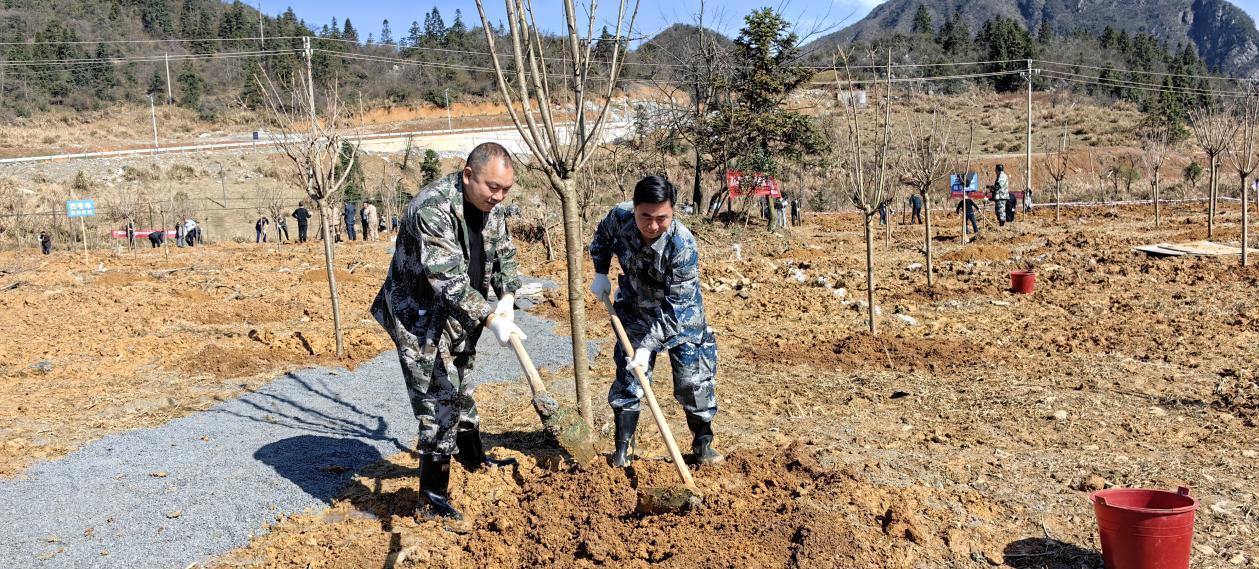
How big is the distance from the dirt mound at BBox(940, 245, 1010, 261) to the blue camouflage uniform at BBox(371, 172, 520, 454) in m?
12.9

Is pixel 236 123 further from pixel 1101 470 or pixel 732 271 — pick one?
pixel 1101 470

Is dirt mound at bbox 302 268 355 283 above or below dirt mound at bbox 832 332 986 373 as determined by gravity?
above

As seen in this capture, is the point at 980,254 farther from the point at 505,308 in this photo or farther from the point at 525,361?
the point at 525,361

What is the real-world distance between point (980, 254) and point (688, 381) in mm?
12682

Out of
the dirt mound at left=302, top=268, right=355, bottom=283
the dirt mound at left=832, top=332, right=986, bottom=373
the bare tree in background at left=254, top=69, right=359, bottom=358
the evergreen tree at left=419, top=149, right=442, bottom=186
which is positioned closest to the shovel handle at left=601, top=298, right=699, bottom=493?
the dirt mound at left=832, top=332, right=986, bottom=373

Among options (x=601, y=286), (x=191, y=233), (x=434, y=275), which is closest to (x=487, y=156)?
(x=434, y=275)

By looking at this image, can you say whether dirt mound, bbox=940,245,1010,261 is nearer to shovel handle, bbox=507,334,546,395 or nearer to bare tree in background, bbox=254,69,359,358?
bare tree in background, bbox=254,69,359,358

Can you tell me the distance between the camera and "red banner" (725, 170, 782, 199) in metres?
22.6

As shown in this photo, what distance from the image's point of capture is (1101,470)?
4668mm

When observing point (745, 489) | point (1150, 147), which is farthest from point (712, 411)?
point (1150, 147)

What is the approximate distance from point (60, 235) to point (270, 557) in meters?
29.5

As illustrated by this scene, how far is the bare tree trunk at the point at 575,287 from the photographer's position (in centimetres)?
460

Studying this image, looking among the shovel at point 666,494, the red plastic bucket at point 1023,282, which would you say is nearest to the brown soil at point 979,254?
the red plastic bucket at point 1023,282

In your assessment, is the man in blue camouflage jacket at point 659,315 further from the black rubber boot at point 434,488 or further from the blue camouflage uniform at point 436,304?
the black rubber boot at point 434,488
